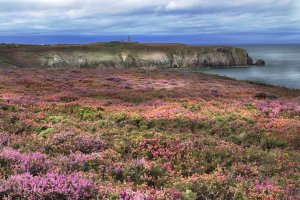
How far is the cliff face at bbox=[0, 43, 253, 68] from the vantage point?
533 feet

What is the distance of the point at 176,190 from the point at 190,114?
10.5 metres

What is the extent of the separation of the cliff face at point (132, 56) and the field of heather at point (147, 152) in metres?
143

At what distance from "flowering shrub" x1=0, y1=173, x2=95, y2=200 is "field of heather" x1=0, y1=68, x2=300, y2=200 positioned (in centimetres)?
2

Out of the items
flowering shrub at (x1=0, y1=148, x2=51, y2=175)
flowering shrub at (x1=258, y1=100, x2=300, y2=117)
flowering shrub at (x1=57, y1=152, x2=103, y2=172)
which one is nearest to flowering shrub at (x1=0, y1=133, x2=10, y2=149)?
flowering shrub at (x1=0, y1=148, x2=51, y2=175)

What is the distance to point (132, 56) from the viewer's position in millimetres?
178750

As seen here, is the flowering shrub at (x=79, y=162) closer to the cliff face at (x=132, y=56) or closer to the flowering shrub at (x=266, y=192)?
the flowering shrub at (x=266, y=192)

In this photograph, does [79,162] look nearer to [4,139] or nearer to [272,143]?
[4,139]

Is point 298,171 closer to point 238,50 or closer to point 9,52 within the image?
point 9,52

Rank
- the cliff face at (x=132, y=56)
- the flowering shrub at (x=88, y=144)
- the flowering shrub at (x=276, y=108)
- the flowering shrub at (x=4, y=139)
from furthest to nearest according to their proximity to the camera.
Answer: the cliff face at (x=132, y=56)
the flowering shrub at (x=276, y=108)
the flowering shrub at (x=4, y=139)
the flowering shrub at (x=88, y=144)

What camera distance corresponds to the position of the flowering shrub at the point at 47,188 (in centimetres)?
648

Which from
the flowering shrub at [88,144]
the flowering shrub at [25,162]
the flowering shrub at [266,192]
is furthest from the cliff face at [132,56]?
the flowering shrub at [266,192]

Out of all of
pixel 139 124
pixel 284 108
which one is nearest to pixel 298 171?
pixel 139 124

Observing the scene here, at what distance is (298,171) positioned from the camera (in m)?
10.4

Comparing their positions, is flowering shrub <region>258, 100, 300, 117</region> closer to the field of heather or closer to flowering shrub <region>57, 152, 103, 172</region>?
the field of heather
